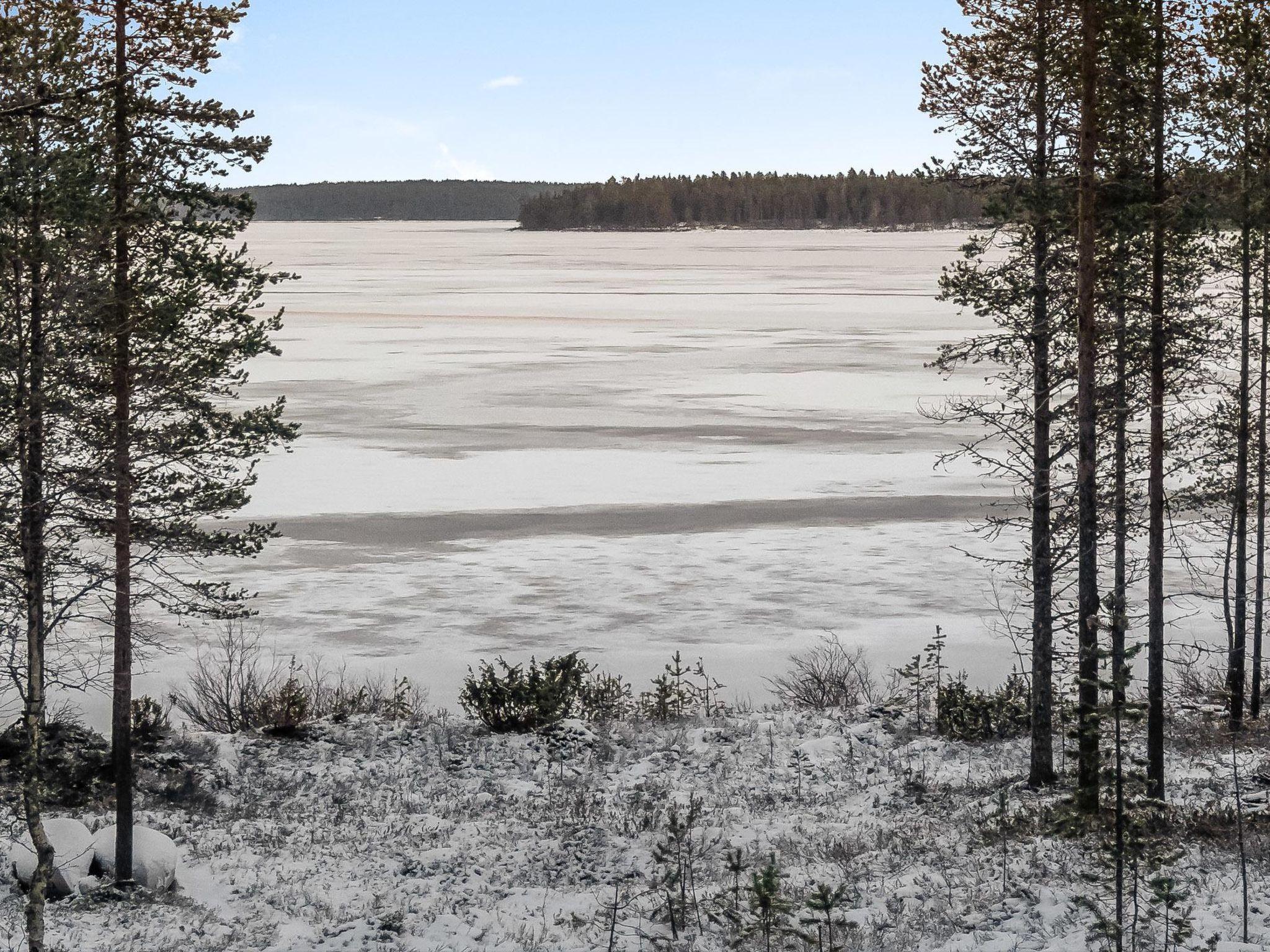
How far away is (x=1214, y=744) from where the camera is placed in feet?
54.7

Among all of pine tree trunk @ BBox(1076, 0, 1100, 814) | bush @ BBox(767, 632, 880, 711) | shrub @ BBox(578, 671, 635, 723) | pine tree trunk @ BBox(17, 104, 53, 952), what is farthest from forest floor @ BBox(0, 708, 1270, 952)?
pine tree trunk @ BBox(17, 104, 53, 952)

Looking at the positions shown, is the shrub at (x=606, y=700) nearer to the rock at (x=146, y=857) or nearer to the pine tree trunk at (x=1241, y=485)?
the rock at (x=146, y=857)

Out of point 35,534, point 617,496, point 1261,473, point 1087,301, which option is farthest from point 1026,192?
point 617,496

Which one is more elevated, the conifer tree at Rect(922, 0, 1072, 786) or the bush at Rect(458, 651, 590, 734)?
the conifer tree at Rect(922, 0, 1072, 786)

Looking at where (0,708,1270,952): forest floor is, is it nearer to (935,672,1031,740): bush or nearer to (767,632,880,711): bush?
(935,672,1031,740): bush

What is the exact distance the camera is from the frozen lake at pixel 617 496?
65.7ft

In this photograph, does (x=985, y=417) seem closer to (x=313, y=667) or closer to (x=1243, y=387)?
(x=1243, y=387)

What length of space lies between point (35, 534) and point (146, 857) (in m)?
3.29

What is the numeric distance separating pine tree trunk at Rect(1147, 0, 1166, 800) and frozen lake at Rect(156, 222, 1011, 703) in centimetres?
541

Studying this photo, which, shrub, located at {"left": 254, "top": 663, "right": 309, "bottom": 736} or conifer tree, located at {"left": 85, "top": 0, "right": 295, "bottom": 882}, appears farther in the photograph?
shrub, located at {"left": 254, "top": 663, "right": 309, "bottom": 736}

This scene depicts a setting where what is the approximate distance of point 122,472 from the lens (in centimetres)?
1248

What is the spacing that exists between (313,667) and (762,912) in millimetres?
9604

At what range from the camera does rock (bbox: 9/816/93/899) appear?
12.1 m

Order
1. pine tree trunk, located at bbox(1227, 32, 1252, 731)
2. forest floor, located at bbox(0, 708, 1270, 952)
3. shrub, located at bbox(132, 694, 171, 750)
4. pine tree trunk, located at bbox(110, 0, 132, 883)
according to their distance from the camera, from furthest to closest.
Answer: pine tree trunk, located at bbox(1227, 32, 1252, 731), shrub, located at bbox(132, 694, 171, 750), pine tree trunk, located at bbox(110, 0, 132, 883), forest floor, located at bbox(0, 708, 1270, 952)
